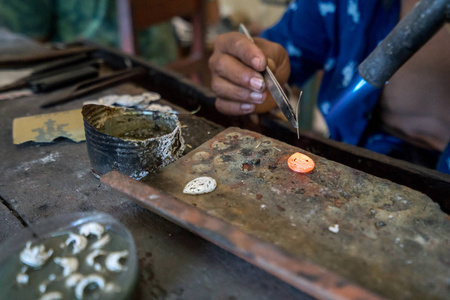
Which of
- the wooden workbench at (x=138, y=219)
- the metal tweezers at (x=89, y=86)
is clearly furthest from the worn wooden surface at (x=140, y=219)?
the metal tweezers at (x=89, y=86)

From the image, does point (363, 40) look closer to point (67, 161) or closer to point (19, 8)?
point (67, 161)

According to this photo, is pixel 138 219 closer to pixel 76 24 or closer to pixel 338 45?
pixel 338 45

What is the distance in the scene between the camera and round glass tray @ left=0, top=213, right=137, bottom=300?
2.09 feet

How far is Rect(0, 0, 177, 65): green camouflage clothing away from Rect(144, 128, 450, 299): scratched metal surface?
2.53 metres

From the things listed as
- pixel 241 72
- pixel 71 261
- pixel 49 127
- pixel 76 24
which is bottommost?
pixel 76 24

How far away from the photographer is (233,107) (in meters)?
1.40

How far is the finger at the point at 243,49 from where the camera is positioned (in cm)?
123

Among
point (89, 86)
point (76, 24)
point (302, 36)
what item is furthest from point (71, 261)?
point (76, 24)

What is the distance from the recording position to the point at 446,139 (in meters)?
1.48

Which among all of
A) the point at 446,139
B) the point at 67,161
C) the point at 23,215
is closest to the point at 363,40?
the point at 446,139

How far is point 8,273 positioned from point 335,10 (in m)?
1.60

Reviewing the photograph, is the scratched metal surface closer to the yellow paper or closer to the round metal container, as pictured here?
the round metal container

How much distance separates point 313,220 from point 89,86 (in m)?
1.22

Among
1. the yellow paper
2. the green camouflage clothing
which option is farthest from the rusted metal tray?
the green camouflage clothing
